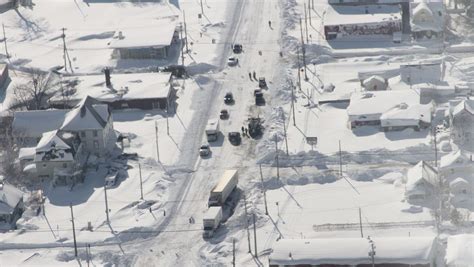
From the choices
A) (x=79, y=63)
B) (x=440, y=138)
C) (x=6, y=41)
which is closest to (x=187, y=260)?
(x=440, y=138)

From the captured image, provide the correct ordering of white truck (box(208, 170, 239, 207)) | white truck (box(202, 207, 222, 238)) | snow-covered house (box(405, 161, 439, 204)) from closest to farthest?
1. white truck (box(202, 207, 222, 238))
2. snow-covered house (box(405, 161, 439, 204))
3. white truck (box(208, 170, 239, 207))

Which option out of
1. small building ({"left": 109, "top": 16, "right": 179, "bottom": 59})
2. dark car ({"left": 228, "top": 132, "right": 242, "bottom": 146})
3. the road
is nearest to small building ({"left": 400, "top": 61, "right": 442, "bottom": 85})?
the road

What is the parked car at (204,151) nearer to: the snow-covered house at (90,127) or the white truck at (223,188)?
the white truck at (223,188)

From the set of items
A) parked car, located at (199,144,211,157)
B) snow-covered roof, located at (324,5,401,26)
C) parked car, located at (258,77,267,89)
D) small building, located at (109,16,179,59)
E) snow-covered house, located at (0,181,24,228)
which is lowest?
snow-covered roof, located at (324,5,401,26)

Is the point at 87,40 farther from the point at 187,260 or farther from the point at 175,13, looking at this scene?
the point at 187,260

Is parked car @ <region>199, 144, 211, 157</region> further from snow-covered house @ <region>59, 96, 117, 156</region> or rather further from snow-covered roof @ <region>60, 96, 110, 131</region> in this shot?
snow-covered roof @ <region>60, 96, 110, 131</region>

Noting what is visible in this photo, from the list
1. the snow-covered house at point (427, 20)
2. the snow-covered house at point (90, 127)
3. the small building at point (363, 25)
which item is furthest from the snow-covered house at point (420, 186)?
the small building at point (363, 25)

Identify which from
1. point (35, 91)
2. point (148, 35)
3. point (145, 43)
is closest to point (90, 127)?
point (35, 91)
